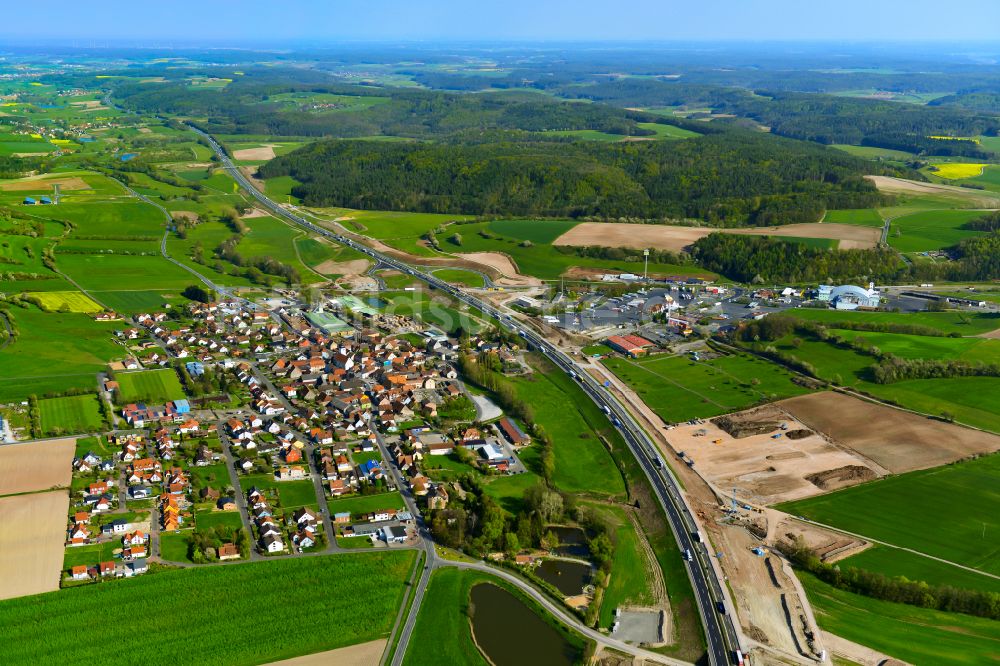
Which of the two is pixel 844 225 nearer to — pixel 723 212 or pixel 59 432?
pixel 723 212

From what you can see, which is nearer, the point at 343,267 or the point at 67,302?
the point at 67,302

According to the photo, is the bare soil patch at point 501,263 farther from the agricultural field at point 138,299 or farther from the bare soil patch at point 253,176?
the bare soil patch at point 253,176

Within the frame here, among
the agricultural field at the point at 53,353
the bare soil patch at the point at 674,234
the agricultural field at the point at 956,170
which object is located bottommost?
the agricultural field at the point at 53,353

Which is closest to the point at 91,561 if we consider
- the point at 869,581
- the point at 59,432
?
the point at 59,432

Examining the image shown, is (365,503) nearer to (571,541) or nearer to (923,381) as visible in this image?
(571,541)

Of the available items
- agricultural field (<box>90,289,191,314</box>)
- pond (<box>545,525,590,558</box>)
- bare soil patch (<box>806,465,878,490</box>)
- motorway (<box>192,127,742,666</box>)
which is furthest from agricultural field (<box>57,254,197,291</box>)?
bare soil patch (<box>806,465,878,490</box>)

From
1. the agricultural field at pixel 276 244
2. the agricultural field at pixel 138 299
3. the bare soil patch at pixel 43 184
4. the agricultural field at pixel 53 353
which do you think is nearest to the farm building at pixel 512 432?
the agricultural field at pixel 53 353

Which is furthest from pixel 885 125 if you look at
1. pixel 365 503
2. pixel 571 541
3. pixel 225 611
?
pixel 225 611
